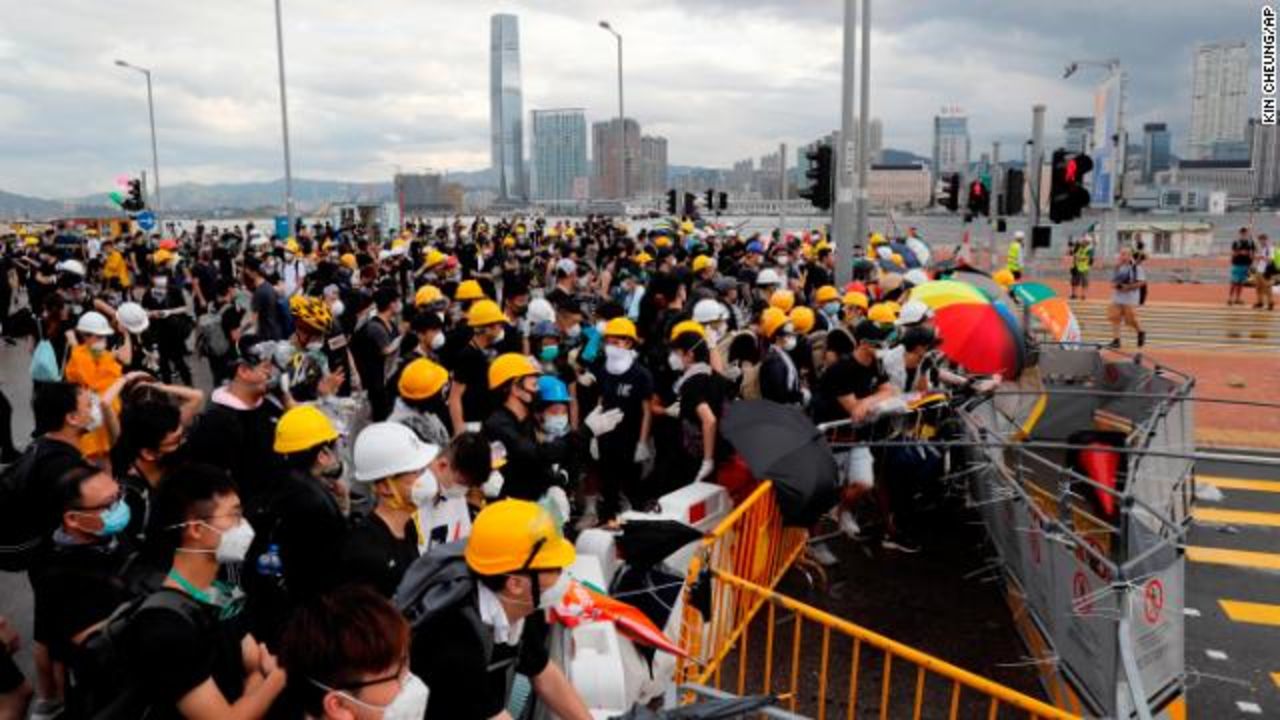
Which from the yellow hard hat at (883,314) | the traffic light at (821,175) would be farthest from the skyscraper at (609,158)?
the yellow hard hat at (883,314)

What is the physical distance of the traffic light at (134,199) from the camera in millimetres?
28978

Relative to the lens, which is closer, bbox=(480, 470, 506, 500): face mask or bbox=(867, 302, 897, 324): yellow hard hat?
bbox=(480, 470, 506, 500): face mask

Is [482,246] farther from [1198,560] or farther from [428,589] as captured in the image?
[428,589]

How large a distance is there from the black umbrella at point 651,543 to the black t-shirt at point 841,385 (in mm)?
3308

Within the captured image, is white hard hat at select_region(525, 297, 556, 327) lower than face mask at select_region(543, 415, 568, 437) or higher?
higher

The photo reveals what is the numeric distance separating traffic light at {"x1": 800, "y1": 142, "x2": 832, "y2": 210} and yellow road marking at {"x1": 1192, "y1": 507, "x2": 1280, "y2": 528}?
7.40 metres

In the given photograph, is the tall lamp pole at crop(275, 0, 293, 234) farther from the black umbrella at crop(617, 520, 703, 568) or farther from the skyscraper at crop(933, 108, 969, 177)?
the skyscraper at crop(933, 108, 969, 177)

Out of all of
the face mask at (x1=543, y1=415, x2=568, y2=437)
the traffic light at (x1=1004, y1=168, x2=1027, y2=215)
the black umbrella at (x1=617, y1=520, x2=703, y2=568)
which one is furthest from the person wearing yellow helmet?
the traffic light at (x1=1004, y1=168, x2=1027, y2=215)

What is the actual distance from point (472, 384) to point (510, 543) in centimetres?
384

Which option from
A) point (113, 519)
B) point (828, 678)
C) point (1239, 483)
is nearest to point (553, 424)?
point (828, 678)

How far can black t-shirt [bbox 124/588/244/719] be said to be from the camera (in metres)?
2.66

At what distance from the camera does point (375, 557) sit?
11.3 ft

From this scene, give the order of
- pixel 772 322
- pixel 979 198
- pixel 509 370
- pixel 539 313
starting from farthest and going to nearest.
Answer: pixel 979 198, pixel 539 313, pixel 772 322, pixel 509 370

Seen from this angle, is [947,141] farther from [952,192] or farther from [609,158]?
[952,192]
